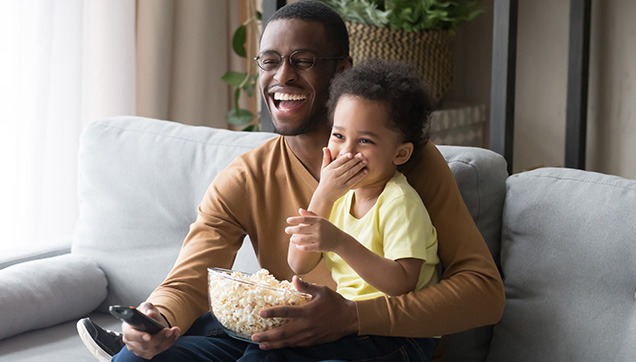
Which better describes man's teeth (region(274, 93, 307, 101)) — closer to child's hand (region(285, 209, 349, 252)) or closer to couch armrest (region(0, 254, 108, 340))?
child's hand (region(285, 209, 349, 252))

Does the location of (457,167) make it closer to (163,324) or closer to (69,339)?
(163,324)

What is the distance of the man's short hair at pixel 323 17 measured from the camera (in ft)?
4.61

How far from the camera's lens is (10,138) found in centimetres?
223

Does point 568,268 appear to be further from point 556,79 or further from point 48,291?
point 556,79

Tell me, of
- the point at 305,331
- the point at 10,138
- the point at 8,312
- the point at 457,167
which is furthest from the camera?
the point at 10,138

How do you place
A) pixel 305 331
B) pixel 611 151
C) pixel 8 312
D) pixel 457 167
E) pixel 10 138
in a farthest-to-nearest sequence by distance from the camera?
pixel 611 151 → pixel 10 138 → pixel 8 312 → pixel 457 167 → pixel 305 331

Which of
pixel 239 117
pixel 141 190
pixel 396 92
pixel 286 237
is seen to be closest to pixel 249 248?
pixel 286 237

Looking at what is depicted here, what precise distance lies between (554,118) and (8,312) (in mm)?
1949

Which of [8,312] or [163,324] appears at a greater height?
[163,324]

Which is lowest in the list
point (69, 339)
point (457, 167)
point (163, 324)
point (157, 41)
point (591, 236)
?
point (69, 339)

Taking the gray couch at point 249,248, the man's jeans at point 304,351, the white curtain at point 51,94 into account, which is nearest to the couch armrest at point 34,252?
the gray couch at point 249,248

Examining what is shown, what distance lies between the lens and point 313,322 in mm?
1115

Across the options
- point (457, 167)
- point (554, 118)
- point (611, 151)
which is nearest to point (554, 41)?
point (554, 118)

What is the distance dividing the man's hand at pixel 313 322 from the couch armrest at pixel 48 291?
748mm
